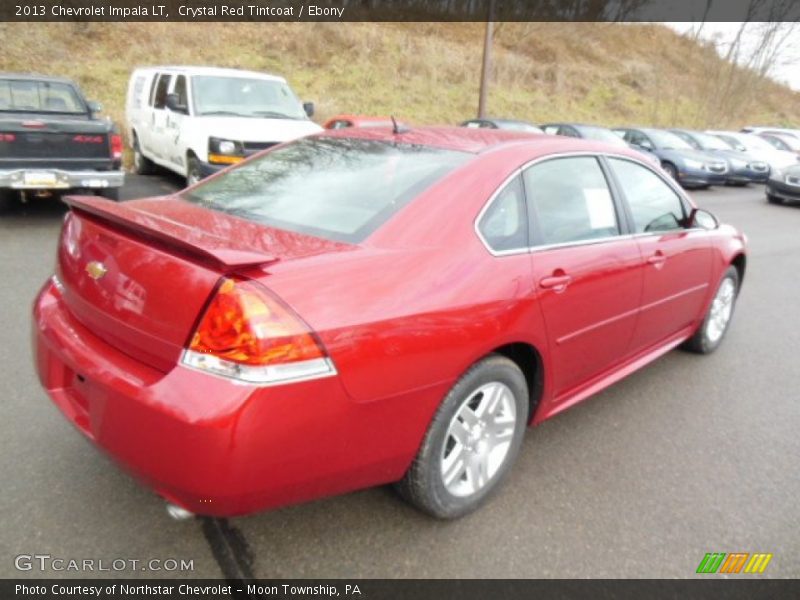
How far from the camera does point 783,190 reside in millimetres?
14148

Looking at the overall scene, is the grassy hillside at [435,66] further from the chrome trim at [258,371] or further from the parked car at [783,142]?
the chrome trim at [258,371]

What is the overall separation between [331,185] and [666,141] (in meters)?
16.4

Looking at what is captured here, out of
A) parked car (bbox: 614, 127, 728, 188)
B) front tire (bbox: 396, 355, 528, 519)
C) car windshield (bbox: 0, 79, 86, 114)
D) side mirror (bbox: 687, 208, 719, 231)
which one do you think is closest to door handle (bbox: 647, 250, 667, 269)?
side mirror (bbox: 687, 208, 719, 231)

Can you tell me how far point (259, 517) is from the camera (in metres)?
2.42

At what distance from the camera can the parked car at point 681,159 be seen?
15.4 m

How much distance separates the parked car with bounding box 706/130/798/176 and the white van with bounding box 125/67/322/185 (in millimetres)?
16011

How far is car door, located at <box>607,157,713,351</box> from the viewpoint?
3.34 m

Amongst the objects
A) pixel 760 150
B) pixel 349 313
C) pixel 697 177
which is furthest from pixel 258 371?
pixel 760 150

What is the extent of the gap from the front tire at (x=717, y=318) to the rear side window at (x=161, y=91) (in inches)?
331

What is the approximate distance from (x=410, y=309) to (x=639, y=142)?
16918 millimetres

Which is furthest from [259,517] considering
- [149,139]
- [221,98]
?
[149,139]

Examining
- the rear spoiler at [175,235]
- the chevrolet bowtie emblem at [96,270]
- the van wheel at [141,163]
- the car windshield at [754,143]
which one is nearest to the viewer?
the rear spoiler at [175,235]

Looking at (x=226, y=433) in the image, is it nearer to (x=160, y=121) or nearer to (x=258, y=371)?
(x=258, y=371)

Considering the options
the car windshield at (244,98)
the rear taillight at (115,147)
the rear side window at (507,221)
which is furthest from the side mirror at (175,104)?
the rear side window at (507,221)
